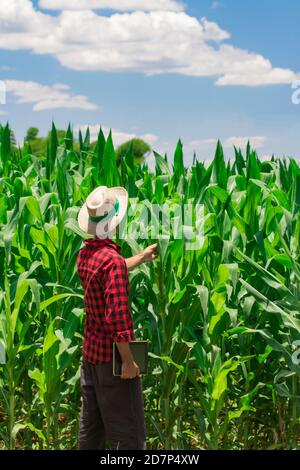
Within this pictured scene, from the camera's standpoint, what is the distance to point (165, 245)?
4035mm

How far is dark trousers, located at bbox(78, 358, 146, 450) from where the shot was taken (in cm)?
354

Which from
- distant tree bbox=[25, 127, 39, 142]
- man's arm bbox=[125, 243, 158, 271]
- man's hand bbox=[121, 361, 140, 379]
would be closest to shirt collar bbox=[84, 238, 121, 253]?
man's arm bbox=[125, 243, 158, 271]

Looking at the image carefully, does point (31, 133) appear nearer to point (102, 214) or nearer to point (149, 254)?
point (149, 254)

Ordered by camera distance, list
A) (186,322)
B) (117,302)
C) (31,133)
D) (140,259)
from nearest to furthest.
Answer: (117,302) < (140,259) < (186,322) < (31,133)

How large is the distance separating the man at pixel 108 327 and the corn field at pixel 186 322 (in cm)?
48

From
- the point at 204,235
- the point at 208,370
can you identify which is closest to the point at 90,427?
the point at 208,370

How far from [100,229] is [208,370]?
44.0 inches

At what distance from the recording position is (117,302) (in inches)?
132

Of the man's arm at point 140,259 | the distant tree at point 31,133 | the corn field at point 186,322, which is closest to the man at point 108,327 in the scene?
the man's arm at point 140,259

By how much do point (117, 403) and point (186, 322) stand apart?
0.77m

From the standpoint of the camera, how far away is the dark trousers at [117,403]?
3.54m

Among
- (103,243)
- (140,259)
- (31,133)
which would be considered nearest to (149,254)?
(140,259)

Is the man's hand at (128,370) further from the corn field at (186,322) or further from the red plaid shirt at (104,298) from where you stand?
the corn field at (186,322)
